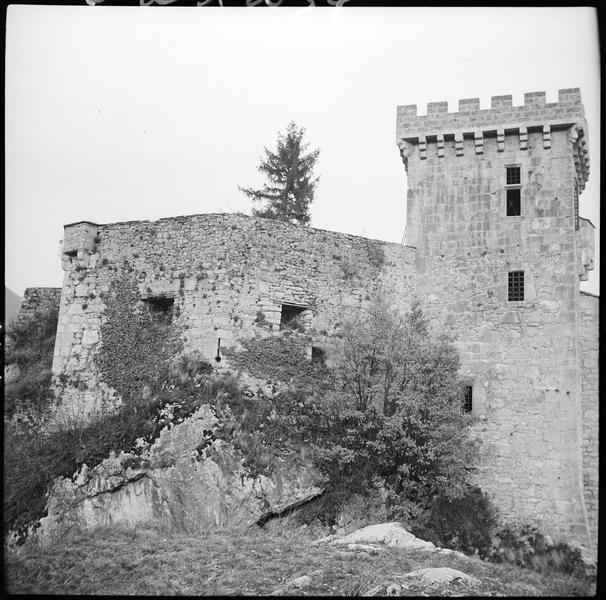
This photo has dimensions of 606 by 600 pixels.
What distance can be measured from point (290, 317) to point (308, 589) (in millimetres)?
7712

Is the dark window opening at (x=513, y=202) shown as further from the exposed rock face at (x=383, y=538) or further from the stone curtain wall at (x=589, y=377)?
the exposed rock face at (x=383, y=538)

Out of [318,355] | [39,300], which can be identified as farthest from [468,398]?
[39,300]

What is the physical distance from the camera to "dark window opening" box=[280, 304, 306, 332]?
19359 millimetres

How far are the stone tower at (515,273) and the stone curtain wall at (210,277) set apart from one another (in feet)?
7.93

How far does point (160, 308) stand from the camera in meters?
19.5

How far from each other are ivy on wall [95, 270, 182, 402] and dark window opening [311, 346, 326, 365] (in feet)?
9.71

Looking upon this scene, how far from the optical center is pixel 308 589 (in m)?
13.0

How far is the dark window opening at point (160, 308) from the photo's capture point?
1919cm

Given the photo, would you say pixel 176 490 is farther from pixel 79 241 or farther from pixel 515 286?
pixel 515 286

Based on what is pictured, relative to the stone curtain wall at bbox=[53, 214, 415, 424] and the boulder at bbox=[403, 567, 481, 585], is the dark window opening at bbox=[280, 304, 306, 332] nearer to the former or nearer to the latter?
the stone curtain wall at bbox=[53, 214, 415, 424]

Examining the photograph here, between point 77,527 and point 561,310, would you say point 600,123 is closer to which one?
point 561,310

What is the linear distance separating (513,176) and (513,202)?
633 millimetres

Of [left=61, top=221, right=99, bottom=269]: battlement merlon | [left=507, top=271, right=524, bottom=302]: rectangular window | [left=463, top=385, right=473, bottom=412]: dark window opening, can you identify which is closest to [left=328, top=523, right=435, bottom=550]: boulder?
[left=463, top=385, right=473, bottom=412]: dark window opening

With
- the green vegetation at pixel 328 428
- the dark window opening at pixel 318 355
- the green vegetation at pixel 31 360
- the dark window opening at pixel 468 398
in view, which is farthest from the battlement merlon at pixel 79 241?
the dark window opening at pixel 468 398
